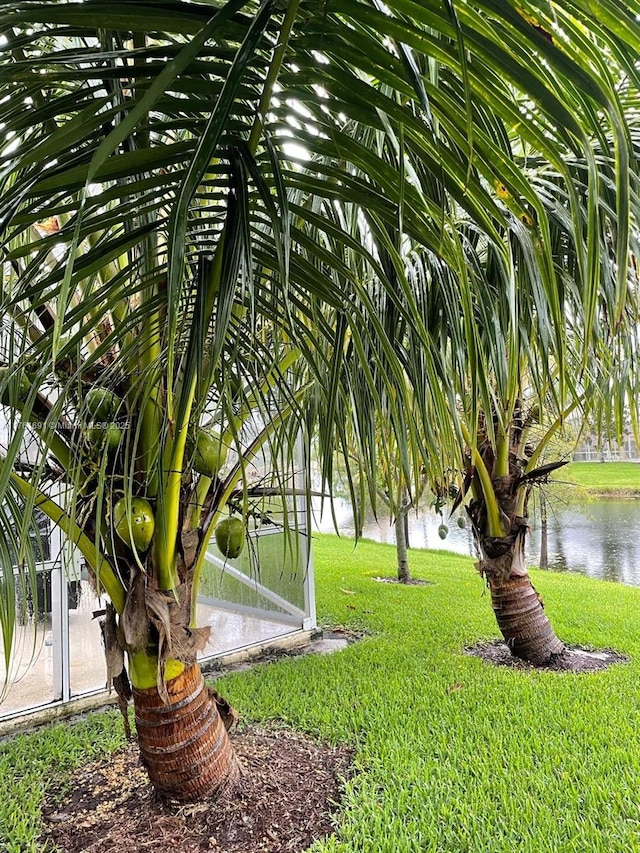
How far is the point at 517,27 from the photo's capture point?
385 millimetres

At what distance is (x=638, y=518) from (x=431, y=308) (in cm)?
1392

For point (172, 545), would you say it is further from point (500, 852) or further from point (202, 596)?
point (202, 596)

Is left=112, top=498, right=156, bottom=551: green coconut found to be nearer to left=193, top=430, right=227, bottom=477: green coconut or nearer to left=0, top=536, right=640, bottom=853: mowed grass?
left=193, top=430, right=227, bottom=477: green coconut

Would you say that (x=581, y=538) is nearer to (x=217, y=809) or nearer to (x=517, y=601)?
(x=517, y=601)

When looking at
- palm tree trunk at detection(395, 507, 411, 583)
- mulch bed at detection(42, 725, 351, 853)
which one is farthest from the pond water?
mulch bed at detection(42, 725, 351, 853)

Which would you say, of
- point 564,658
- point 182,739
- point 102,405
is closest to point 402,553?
point 564,658

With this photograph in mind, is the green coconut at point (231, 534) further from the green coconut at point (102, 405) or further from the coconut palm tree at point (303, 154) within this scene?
the green coconut at point (102, 405)

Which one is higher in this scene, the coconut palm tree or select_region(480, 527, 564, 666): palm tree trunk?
the coconut palm tree

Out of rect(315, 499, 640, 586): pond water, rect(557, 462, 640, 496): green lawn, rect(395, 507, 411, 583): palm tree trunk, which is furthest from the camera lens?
rect(557, 462, 640, 496): green lawn

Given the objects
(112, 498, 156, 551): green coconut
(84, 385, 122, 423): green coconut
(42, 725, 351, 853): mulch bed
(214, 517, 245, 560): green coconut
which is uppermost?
(84, 385, 122, 423): green coconut

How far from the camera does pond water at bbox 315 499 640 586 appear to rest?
25.6 feet

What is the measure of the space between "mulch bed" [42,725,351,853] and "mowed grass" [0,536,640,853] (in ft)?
0.24

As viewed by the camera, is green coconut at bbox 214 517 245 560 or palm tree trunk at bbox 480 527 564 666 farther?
palm tree trunk at bbox 480 527 564 666

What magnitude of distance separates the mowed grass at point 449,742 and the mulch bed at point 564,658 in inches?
3.5
